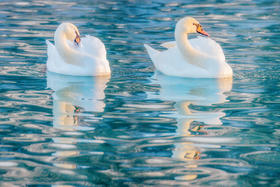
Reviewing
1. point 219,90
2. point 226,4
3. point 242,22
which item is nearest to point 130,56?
point 219,90

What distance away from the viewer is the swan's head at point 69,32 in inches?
479

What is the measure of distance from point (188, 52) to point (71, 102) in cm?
282

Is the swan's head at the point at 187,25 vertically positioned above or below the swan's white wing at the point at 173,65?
above

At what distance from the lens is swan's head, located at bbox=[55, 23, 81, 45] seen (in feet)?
39.9

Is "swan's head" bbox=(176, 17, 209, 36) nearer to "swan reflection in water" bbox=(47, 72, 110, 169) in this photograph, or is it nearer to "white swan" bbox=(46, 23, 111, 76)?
"white swan" bbox=(46, 23, 111, 76)

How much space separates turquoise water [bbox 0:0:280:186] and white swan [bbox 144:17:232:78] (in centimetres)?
22

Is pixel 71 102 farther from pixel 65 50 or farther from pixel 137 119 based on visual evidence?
pixel 65 50

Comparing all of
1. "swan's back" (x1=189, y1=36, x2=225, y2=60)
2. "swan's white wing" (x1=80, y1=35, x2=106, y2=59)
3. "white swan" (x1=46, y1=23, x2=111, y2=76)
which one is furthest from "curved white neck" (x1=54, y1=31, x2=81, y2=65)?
"swan's back" (x1=189, y1=36, x2=225, y2=60)

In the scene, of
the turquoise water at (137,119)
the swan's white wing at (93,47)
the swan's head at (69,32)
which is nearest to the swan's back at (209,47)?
the turquoise water at (137,119)

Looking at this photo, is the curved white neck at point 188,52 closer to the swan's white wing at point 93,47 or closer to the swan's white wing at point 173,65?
the swan's white wing at point 173,65

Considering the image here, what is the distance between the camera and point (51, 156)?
A: 7277 mm

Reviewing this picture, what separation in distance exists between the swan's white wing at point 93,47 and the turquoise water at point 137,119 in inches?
16.3

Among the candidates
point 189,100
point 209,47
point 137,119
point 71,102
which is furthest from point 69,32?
point 137,119

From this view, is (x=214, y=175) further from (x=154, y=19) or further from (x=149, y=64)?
(x=154, y=19)
